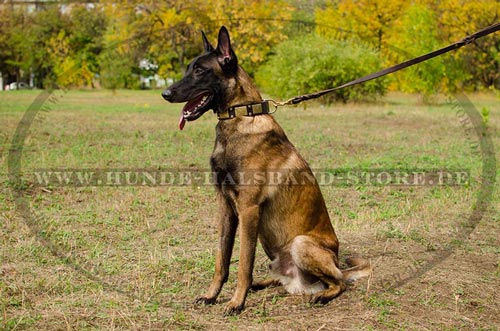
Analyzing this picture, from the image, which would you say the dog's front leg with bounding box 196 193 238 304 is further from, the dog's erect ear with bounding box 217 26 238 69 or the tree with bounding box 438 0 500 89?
the tree with bounding box 438 0 500 89

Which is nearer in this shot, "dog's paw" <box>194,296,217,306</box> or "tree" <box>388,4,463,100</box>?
"dog's paw" <box>194,296,217,306</box>

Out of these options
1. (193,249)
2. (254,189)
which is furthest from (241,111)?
(193,249)

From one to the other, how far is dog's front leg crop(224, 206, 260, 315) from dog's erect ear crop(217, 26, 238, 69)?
1.03 metres

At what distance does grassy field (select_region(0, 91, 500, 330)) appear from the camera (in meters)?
4.03

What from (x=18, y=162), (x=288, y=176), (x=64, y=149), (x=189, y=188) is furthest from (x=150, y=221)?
(x=64, y=149)

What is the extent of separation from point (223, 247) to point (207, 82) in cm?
123

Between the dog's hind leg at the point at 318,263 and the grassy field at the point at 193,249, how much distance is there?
→ 9 cm

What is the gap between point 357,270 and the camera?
4.68 meters

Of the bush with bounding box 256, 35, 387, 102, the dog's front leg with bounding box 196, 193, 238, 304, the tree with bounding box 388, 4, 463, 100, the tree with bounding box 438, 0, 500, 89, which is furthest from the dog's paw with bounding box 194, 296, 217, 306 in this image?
the tree with bounding box 438, 0, 500, 89

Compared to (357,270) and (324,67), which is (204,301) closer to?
(357,270)

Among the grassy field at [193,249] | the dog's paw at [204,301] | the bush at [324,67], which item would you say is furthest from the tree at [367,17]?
the dog's paw at [204,301]

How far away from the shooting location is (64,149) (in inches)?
453

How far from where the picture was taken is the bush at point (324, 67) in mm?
23719

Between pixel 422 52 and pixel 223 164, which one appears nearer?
pixel 223 164
